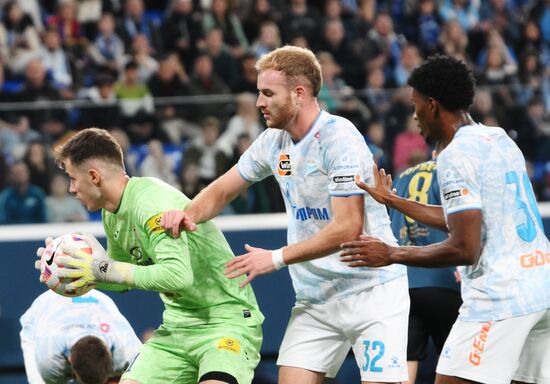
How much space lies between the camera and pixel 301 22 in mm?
13469

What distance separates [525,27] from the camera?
14.9 meters

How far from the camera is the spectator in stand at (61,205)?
870 cm

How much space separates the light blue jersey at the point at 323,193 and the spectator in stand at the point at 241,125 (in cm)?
366

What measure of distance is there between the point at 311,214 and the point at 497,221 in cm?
106

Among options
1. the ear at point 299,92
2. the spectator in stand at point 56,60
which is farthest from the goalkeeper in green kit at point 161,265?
the spectator in stand at point 56,60

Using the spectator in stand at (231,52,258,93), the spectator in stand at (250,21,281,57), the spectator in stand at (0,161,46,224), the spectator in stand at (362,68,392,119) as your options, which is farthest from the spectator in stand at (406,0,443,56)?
the spectator in stand at (0,161,46,224)

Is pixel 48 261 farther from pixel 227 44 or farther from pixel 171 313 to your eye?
pixel 227 44

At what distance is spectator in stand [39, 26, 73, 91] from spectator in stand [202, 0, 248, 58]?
1859mm

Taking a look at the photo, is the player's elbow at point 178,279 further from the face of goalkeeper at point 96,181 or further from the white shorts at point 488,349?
the white shorts at point 488,349

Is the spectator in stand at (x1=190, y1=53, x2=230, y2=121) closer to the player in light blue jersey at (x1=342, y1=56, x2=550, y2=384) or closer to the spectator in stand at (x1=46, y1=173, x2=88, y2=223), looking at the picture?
the spectator in stand at (x1=46, y1=173, x2=88, y2=223)

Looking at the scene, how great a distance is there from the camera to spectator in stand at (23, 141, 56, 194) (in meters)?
8.80

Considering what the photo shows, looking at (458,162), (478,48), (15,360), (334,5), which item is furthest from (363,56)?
(458,162)

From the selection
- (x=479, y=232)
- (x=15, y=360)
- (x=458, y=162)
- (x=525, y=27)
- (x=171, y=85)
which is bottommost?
(x=15, y=360)

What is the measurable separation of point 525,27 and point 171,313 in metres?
10.6
